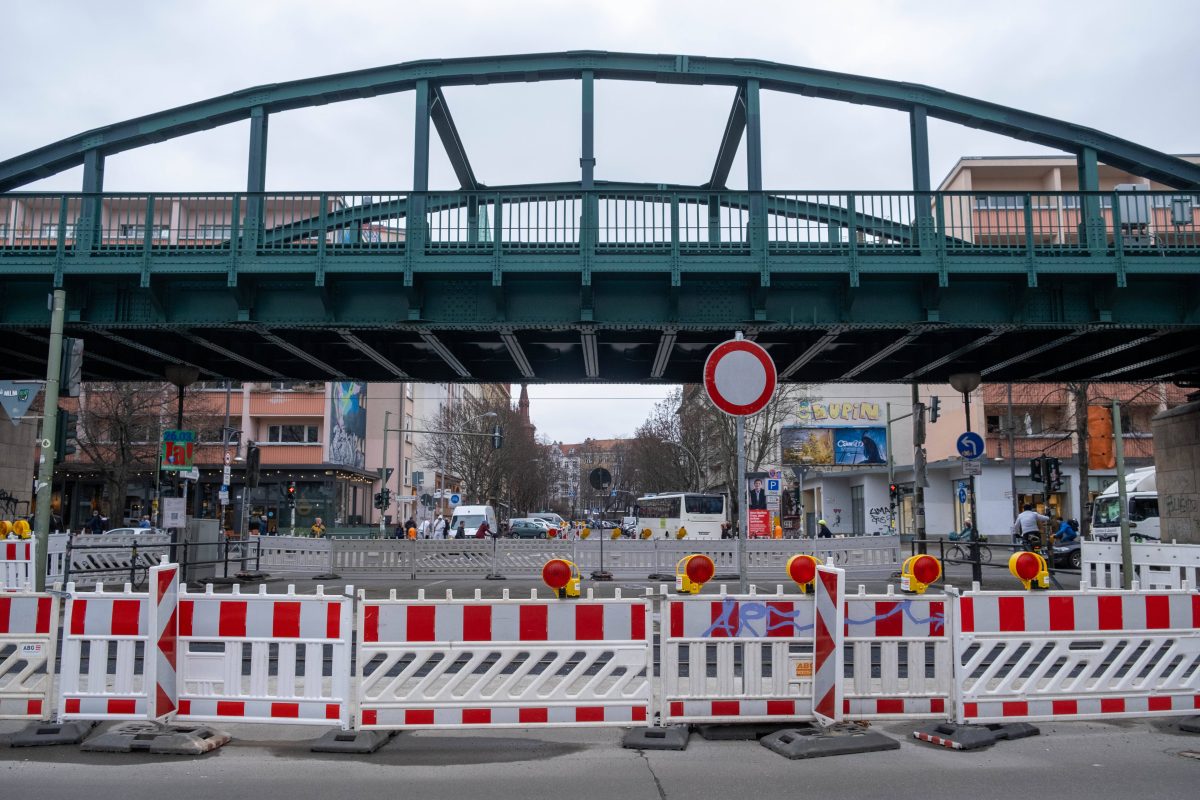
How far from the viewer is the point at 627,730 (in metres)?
7.41

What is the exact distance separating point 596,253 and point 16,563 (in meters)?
11.6

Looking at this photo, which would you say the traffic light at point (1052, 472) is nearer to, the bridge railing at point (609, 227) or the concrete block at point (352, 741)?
the bridge railing at point (609, 227)

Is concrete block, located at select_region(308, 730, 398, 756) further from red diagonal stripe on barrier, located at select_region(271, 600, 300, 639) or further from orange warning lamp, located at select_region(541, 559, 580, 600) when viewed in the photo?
orange warning lamp, located at select_region(541, 559, 580, 600)

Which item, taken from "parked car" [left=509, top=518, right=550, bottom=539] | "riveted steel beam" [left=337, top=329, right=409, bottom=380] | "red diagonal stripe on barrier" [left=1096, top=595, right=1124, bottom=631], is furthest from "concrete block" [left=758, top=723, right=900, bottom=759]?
"parked car" [left=509, top=518, right=550, bottom=539]

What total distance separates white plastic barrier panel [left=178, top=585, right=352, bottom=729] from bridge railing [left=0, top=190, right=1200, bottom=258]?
8.59 metres

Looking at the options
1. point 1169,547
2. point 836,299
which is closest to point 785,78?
point 836,299

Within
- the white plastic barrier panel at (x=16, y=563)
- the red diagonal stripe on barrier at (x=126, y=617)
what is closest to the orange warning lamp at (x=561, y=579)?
the red diagonal stripe on barrier at (x=126, y=617)

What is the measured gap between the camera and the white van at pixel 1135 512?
26891 millimetres

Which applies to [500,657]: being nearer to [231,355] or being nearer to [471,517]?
[231,355]

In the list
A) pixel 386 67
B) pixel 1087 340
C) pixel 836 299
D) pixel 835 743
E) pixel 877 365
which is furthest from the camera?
pixel 877 365

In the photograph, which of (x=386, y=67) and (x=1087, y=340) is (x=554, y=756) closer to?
(x=386, y=67)

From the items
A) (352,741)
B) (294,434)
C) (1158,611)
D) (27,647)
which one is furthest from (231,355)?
(294,434)

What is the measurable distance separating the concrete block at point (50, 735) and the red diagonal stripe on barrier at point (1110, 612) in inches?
314

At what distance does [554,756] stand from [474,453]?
6432cm
